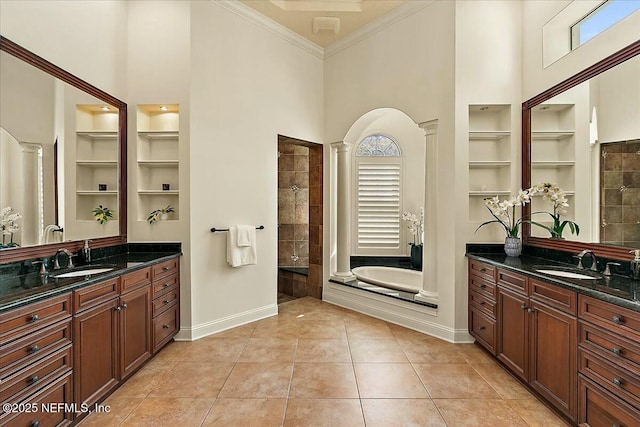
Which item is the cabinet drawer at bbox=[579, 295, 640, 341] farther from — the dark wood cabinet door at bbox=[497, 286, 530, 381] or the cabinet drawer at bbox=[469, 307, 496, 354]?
the cabinet drawer at bbox=[469, 307, 496, 354]

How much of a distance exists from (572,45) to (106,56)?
398 cm

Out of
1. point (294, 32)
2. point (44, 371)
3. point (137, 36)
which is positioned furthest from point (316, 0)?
point (44, 371)

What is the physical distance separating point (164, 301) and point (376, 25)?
376cm

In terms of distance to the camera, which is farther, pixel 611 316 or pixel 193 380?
pixel 193 380

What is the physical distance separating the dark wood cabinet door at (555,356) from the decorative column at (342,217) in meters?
2.42

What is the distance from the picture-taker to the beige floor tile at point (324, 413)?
1876 millimetres

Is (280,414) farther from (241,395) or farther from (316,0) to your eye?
A: (316,0)

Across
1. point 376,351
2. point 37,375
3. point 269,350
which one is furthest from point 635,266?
point 37,375

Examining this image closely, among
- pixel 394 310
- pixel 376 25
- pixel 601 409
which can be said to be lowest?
pixel 394 310

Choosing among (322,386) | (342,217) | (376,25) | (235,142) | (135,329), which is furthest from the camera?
(342,217)

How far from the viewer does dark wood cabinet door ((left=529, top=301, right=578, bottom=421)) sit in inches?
69.2

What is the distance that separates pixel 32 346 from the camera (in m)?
1.54

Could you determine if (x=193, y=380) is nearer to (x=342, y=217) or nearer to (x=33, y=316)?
(x=33, y=316)

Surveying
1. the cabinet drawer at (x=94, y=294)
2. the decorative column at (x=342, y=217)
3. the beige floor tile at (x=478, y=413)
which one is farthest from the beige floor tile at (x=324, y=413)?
the decorative column at (x=342, y=217)
